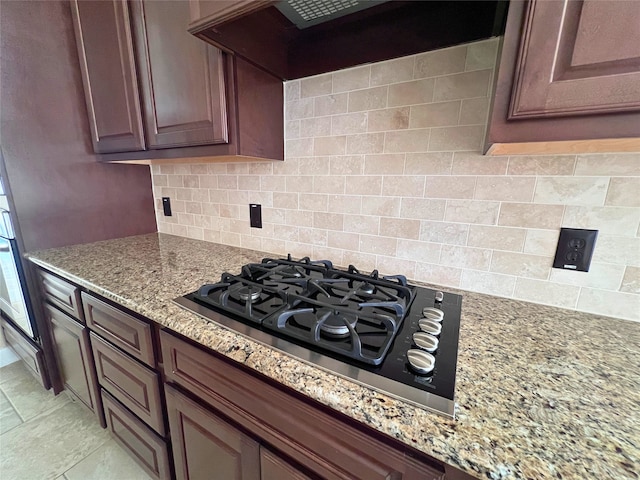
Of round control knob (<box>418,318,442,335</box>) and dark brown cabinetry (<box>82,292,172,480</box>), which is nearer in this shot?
round control knob (<box>418,318,442,335</box>)

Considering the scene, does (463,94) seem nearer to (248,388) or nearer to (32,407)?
(248,388)

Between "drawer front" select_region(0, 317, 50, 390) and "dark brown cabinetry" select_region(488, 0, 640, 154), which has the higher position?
"dark brown cabinetry" select_region(488, 0, 640, 154)

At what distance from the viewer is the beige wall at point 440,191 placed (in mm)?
736

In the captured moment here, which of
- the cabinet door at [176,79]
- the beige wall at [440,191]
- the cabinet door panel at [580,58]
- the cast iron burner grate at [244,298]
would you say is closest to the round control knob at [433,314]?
the beige wall at [440,191]

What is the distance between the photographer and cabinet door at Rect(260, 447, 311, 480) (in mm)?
575

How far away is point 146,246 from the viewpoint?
4.90 ft

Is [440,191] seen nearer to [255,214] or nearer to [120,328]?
[255,214]

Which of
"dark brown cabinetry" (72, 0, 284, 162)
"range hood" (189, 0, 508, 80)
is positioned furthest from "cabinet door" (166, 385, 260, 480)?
"range hood" (189, 0, 508, 80)

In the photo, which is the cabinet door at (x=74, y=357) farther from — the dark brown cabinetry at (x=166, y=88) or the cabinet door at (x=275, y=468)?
the cabinet door at (x=275, y=468)

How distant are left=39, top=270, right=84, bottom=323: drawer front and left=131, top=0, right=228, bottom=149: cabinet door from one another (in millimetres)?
725

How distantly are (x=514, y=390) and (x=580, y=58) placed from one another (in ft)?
1.97

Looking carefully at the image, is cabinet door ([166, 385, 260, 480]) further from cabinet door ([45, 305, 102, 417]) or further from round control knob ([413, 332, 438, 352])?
cabinet door ([45, 305, 102, 417])

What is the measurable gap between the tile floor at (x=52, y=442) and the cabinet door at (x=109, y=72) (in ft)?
4.78

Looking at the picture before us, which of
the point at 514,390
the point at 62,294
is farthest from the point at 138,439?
the point at 514,390
